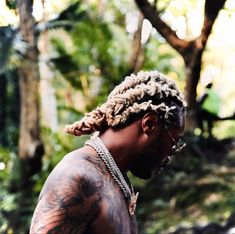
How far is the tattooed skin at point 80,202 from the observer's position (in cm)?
183

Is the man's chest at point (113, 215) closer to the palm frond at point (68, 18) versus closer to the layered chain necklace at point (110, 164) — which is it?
the layered chain necklace at point (110, 164)

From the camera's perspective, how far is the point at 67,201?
1.84 meters

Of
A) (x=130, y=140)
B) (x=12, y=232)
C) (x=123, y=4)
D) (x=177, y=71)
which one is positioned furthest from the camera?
(x=177, y=71)

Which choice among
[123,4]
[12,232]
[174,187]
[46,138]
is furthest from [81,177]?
[123,4]

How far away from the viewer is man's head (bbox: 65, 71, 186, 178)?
2.12 metres

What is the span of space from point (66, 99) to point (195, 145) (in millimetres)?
5417

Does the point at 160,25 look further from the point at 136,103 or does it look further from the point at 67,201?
the point at 67,201

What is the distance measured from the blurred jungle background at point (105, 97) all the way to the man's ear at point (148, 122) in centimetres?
360

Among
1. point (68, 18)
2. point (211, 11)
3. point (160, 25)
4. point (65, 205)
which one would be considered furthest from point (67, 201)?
point (68, 18)

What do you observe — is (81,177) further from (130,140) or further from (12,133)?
(12,133)

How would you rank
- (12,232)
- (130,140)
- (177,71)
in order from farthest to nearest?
1. (177,71)
2. (12,232)
3. (130,140)

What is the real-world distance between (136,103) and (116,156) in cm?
22

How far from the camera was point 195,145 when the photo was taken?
35.3 feet

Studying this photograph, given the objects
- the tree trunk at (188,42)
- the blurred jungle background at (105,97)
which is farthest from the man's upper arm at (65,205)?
the tree trunk at (188,42)
